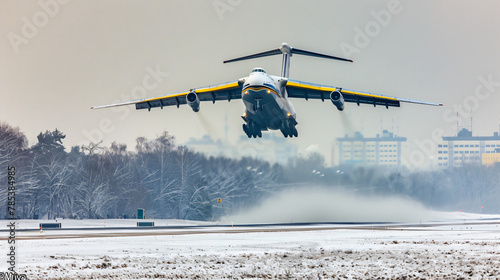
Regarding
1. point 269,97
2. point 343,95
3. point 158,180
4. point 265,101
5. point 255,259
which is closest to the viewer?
point 255,259

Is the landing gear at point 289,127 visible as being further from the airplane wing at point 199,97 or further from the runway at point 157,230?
the runway at point 157,230

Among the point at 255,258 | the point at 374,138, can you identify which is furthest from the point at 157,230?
the point at 374,138

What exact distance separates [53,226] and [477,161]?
91590 millimetres

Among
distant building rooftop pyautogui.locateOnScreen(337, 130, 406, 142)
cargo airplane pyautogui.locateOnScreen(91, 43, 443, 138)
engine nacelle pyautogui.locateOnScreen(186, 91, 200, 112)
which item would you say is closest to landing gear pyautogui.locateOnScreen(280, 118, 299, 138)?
cargo airplane pyautogui.locateOnScreen(91, 43, 443, 138)

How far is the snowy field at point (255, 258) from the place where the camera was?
25.6 meters

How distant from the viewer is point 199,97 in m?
56.7

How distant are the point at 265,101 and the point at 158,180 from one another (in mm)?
51775

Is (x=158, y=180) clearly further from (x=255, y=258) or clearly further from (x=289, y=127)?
(x=255, y=258)

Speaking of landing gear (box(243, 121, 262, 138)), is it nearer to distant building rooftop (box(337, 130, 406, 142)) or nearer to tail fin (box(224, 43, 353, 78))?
tail fin (box(224, 43, 353, 78))

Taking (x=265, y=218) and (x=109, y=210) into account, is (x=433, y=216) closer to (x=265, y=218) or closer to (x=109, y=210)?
(x=265, y=218)

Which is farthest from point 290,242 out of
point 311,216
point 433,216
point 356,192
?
A: point 433,216

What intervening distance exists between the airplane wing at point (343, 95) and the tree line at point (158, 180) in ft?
97.8

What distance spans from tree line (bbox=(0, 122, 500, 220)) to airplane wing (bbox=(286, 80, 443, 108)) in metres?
29.8

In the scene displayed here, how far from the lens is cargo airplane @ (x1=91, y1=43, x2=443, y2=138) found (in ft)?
156
